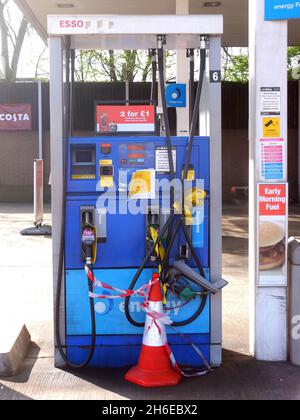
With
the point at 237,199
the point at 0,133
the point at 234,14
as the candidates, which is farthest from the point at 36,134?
the point at 234,14

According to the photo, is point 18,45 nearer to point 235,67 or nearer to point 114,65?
point 114,65

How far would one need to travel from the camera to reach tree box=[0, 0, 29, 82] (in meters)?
29.1

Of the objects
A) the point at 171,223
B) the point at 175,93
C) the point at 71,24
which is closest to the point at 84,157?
the point at 171,223

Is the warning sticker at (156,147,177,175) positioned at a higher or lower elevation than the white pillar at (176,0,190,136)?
lower

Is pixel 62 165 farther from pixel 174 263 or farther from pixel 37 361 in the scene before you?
pixel 37 361

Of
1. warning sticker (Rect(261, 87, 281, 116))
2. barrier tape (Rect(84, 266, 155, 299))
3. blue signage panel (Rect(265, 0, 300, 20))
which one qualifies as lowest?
barrier tape (Rect(84, 266, 155, 299))

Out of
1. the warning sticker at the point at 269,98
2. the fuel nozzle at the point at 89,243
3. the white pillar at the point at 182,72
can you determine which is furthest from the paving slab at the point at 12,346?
the white pillar at the point at 182,72

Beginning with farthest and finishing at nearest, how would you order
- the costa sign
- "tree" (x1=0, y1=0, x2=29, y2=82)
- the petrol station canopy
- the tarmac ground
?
"tree" (x1=0, y1=0, x2=29, y2=82) < the costa sign < the petrol station canopy < the tarmac ground

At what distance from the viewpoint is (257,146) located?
5.12 m

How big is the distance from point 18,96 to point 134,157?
1659cm

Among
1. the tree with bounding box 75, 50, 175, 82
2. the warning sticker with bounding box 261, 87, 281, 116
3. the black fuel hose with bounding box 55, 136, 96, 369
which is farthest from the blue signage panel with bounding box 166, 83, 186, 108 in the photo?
the tree with bounding box 75, 50, 175, 82

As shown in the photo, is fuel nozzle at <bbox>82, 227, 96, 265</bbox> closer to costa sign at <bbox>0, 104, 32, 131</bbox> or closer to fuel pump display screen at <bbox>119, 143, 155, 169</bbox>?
fuel pump display screen at <bbox>119, 143, 155, 169</bbox>

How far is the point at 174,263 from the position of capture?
16.1 feet

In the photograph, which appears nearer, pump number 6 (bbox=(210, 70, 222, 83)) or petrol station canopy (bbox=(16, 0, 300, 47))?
pump number 6 (bbox=(210, 70, 222, 83))
